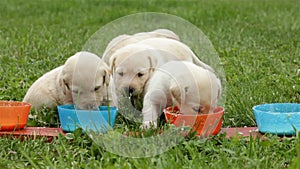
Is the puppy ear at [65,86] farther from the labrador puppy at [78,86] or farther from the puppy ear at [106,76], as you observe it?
the puppy ear at [106,76]

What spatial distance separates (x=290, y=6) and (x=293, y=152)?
9.86 m

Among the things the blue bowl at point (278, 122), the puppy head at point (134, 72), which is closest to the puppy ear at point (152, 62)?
the puppy head at point (134, 72)

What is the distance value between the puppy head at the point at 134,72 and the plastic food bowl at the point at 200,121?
1.46ft

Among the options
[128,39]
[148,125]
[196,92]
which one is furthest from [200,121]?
[128,39]

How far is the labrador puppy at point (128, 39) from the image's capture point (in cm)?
453

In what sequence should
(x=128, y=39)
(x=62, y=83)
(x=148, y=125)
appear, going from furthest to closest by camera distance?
1. (x=128, y=39)
2. (x=62, y=83)
3. (x=148, y=125)

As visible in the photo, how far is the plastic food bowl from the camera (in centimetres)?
346

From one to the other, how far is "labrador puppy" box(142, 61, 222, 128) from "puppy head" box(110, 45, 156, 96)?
78mm

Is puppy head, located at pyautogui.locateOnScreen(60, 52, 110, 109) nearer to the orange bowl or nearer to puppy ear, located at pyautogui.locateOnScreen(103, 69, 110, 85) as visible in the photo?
puppy ear, located at pyautogui.locateOnScreen(103, 69, 110, 85)

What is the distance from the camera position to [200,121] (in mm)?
3461

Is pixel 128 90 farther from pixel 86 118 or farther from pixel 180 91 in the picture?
pixel 180 91

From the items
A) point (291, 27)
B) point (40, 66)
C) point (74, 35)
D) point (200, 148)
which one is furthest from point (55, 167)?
point (291, 27)

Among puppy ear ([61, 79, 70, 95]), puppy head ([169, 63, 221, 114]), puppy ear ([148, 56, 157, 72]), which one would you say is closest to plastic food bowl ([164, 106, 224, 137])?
puppy head ([169, 63, 221, 114])

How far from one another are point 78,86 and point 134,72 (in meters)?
0.37
